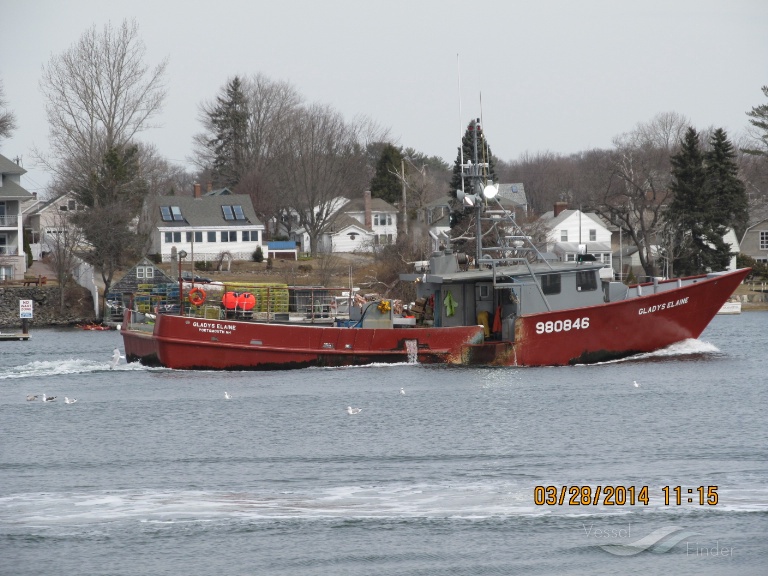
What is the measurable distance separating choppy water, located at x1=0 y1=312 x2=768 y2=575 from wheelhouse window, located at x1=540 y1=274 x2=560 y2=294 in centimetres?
218

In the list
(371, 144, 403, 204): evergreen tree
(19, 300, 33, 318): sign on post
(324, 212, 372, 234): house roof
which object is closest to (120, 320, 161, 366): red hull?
(19, 300, 33, 318): sign on post

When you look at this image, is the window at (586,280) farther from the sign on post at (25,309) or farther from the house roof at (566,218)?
the house roof at (566,218)

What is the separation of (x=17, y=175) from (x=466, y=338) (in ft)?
167

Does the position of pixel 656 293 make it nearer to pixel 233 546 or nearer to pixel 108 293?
pixel 233 546

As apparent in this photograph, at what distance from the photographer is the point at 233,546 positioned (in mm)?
16531

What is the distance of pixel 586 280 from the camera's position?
34281 millimetres

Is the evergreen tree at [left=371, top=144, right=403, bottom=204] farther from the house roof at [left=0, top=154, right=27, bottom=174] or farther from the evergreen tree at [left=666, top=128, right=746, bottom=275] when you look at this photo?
the house roof at [left=0, top=154, right=27, bottom=174]

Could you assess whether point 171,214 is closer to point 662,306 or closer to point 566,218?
point 566,218

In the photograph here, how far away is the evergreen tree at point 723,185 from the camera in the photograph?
74000 millimetres

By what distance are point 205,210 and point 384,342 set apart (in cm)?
5301

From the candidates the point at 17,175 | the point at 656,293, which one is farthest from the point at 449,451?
the point at 17,175

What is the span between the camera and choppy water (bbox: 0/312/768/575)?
16.1m

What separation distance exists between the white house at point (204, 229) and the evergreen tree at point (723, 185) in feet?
96.3

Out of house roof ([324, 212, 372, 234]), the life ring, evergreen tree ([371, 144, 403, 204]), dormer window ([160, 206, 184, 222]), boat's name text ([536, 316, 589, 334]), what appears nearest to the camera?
boat's name text ([536, 316, 589, 334])
